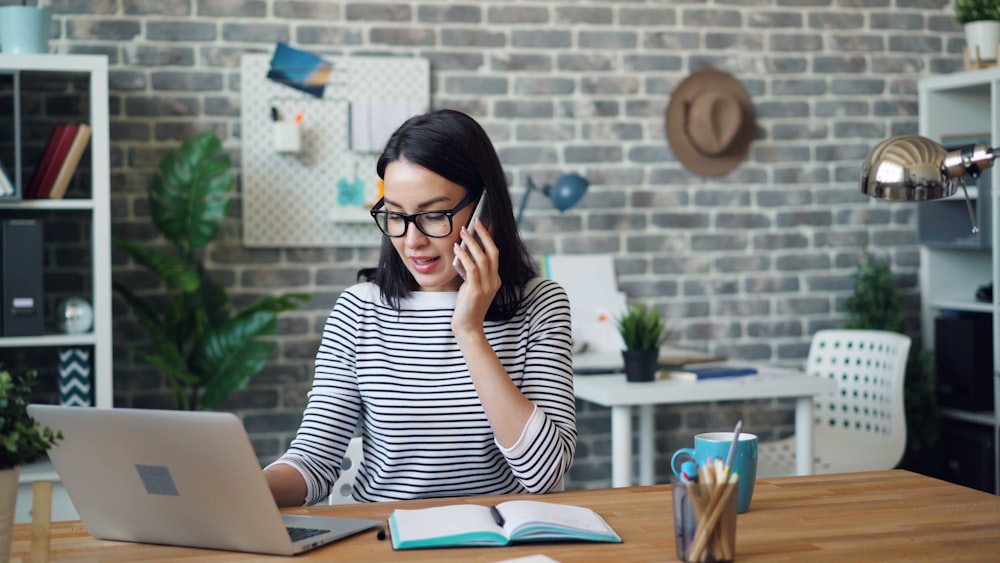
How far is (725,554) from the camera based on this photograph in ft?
4.00

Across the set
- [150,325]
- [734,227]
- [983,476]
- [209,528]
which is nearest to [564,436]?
[209,528]

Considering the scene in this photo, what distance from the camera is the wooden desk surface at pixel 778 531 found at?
126 cm

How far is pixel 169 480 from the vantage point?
50.2 inches

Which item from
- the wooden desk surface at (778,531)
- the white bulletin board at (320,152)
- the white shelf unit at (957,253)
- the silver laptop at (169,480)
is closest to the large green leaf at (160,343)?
the white bulletin board at (320,152)

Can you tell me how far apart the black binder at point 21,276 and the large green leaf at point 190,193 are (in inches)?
14.9

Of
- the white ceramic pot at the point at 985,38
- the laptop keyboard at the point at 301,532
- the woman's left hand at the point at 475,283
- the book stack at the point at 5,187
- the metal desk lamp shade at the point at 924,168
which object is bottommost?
the laptop keyboard at the point at 301,532

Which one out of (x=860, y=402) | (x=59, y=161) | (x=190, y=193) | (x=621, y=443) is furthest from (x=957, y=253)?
(x=59, y=161)

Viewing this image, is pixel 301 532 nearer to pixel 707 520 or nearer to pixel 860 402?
pixel 707 520

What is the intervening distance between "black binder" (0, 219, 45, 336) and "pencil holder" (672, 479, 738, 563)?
2422mm

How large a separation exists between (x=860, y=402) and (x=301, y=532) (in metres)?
2.59

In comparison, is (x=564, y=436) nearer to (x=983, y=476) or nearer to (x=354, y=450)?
(x=354, y=450)

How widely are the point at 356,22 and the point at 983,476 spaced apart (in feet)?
9.44

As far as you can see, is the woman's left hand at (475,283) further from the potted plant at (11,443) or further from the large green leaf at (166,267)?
the large green leaf at (166,267)

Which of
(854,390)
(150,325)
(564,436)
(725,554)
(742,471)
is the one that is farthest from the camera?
(854,390)
